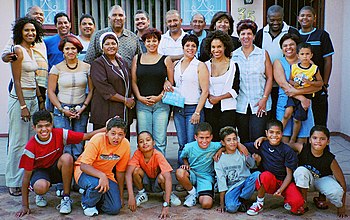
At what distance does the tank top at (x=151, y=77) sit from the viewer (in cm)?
472

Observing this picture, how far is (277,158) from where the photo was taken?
14.2 feet

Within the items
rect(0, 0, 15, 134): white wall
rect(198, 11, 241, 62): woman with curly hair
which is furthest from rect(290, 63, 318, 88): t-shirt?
rect(0, 0, 15, 134): white wall

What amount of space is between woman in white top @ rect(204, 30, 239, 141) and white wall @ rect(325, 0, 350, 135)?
10.9 feet

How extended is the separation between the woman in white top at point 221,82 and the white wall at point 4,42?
4150 mm

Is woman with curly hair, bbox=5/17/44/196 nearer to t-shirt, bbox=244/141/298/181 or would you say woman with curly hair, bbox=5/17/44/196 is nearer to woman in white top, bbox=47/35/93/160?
woman in white top, bbox=47/35/93/160

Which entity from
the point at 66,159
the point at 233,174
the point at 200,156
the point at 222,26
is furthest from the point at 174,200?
the point at 222,26

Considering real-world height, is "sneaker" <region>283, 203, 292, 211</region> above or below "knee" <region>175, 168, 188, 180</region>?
below

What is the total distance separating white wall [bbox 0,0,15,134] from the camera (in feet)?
24.4

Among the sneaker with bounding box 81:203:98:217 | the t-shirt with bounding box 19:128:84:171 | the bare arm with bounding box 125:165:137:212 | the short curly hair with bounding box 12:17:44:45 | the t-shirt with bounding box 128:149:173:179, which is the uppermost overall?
the short curly hair with bounding box 12:17:44:45

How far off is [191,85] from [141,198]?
49.5 inches

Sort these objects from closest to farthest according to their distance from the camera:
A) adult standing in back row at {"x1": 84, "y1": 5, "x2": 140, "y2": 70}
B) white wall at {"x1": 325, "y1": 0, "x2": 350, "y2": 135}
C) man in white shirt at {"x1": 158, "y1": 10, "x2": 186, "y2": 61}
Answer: adult standing in back row at {"x1": 84, "y1": 5, "x2": 140, "y2": 70} < man in white shirt at {"x1": 158, "y1": 10, "x2": 186, "y2": 61} < white wall at {"x1": 325, "y1": 0, "x2": 350, "y2": 135}

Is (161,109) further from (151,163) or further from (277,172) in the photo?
(277,172)

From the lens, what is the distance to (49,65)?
5.11 meters

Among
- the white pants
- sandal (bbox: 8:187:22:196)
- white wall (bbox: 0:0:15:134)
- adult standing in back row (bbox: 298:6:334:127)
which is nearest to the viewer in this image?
the white pants
